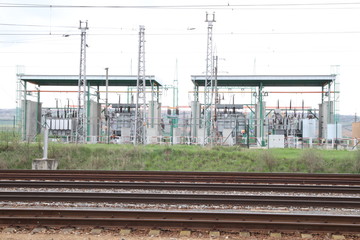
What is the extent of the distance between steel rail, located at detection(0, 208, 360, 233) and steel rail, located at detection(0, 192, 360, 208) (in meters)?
1.62

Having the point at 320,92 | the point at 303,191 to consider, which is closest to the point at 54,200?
the point at 303,191

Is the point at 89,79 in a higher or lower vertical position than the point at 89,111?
higher

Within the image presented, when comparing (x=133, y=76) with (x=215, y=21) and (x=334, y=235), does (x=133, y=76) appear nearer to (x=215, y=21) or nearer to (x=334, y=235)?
(x=215, y=21)

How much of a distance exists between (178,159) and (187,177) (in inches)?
248

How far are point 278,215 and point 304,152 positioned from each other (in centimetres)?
1267

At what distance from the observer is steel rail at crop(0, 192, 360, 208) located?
1102 cm

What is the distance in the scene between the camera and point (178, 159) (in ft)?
73.1

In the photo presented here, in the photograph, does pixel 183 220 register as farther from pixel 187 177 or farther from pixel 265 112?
pixel 265 112

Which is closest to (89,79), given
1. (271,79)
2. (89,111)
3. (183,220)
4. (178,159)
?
(89,111)

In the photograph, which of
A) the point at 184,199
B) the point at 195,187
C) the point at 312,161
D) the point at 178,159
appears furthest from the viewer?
the point at 178,159

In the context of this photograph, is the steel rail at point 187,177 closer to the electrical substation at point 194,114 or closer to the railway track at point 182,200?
the railway track at point 182,200

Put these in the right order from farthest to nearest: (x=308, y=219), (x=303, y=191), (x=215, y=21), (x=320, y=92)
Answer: (x=320, y=92), (x=215, y=21), (x=303, y=191), (x=308, y=219)

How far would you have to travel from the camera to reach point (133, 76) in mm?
41438

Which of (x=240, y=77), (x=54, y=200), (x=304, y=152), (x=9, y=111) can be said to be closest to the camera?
(x=54, y=200)
